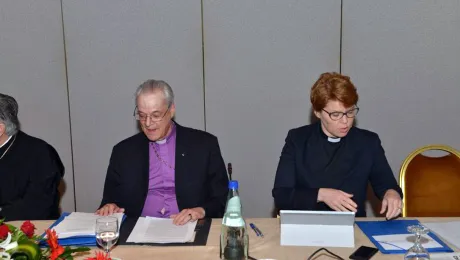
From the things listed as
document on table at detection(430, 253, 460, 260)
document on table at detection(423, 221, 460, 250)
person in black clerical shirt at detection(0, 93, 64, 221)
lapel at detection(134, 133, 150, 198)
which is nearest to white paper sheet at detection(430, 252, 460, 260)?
document on table at detection(430, 253, 460, 260)

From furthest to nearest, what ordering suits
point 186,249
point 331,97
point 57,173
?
point 57,173, point 331,97, point 186,249

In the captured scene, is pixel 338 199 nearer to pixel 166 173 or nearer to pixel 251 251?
pixel 251 251

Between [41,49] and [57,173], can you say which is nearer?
[57,173]

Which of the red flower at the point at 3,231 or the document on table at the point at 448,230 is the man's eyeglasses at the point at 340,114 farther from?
the red flower at the point at 3,231

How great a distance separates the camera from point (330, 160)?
8.95 ft

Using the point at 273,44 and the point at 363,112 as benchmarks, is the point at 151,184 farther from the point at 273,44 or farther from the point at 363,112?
the point at 363,112

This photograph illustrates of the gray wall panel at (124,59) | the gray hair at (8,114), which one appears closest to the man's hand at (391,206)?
the gray wall panel at (124,59)

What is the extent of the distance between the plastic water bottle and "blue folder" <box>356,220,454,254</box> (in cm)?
54

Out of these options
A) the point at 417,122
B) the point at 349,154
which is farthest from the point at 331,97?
the point at 417,122

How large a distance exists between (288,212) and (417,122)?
221 cm

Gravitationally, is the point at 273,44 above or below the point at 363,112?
above

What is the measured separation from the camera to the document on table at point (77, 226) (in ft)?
6.93

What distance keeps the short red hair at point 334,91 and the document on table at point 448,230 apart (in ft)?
2.21

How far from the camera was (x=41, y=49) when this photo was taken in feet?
13.0
